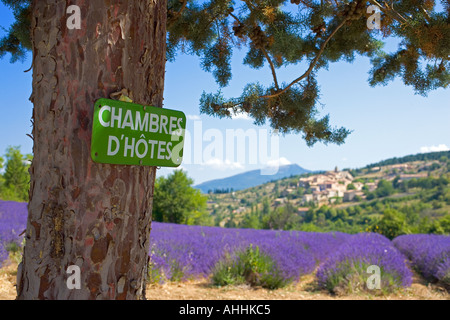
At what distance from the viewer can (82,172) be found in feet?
3.89

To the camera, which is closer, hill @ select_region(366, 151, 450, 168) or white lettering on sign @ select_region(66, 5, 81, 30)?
white lettering on sign @ select_region(66, 5, 81, 30)

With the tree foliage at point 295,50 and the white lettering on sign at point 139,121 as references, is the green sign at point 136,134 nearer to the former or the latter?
the white lettering on sign at point 139,121

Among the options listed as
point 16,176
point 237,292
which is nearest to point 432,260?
point 237,292

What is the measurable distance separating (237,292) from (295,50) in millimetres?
3092

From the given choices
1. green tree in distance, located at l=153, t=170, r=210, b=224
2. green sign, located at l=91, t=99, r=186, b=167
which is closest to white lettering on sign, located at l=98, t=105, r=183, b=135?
green sign, located at l=91, t=99, r=186, b=167

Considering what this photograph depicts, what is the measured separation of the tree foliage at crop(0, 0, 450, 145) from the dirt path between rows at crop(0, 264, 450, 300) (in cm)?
218

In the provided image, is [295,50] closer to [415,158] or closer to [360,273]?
[360,273]

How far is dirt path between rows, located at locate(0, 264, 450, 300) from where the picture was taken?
4289 millimetres

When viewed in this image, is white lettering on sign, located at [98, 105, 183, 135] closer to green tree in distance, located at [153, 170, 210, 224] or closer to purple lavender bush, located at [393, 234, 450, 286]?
purple lavender bush, located at [393, 234, 450, 286]

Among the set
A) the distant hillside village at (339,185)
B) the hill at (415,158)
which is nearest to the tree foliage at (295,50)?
the distant hillside village at (339,185)

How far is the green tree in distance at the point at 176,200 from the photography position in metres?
22.5
